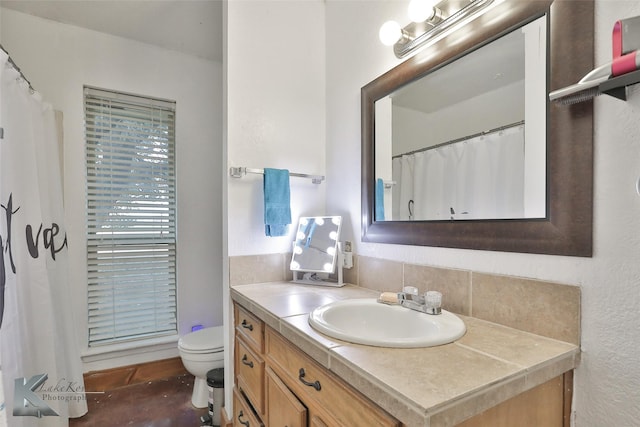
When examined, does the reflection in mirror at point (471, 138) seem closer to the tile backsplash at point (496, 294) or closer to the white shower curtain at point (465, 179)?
the white shower curtain at point (465, 179)

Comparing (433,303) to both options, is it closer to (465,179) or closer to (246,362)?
(465,179)

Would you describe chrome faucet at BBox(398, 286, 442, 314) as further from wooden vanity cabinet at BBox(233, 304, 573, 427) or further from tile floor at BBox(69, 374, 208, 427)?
tile floor at BBox(69, 374, 208, 427)

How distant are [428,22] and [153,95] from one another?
197 centimetres

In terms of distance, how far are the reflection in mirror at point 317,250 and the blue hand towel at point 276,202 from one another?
0.42 ft

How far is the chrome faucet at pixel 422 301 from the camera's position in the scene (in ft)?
3.24

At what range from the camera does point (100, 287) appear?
2.10 metres

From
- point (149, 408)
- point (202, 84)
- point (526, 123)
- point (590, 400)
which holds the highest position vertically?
point (202, 84)

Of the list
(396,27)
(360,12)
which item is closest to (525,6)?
(396,27)

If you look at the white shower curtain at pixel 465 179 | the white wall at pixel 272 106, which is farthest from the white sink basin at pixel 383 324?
the white wall at pixel 272 106

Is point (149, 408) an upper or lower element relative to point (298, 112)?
lower

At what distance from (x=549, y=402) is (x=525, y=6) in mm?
1045

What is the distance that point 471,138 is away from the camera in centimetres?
106

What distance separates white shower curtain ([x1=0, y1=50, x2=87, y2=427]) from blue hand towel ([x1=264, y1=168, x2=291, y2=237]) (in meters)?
1.02

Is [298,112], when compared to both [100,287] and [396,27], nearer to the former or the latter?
[396,27]
